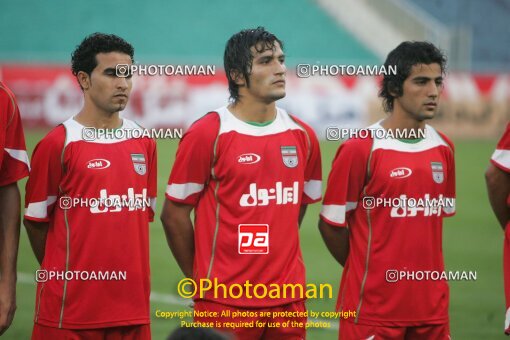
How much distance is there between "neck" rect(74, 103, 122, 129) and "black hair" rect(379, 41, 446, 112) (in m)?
1.55

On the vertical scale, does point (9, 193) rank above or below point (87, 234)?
above

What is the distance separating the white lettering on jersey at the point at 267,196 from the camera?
439cm

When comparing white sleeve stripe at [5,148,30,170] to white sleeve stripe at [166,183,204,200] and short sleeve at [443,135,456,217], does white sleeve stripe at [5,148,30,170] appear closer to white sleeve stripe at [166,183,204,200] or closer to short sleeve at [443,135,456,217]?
white sleeve stripe at [166,183,204,200]

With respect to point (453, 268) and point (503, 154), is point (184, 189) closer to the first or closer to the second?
point (503, 154)

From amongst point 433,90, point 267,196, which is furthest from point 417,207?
point 267,196

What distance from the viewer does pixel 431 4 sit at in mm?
28594

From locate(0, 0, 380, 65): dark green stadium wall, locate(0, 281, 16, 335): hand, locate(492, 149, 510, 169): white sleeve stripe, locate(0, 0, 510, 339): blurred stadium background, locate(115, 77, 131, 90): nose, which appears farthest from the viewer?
locate(0, 0, 380, 65): dark green stadium wall

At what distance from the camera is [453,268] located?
10508 mm

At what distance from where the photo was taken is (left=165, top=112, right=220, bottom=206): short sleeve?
4.43 metres

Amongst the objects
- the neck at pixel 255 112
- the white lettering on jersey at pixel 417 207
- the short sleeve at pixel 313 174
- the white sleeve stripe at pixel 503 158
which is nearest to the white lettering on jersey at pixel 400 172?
the white lettering on jersey at pixel 417 207

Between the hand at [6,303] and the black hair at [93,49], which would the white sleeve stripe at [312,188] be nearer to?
the black hair at [93,49]

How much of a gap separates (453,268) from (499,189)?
19.3 ft

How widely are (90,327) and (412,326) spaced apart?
5.44 ft

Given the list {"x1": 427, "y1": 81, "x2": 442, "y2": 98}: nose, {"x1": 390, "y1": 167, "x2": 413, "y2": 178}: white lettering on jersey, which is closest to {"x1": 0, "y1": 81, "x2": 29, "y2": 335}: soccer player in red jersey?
{"x1": 390, "y1": 167, "x2": 413, "y2": 178}: white lettering on jersey
